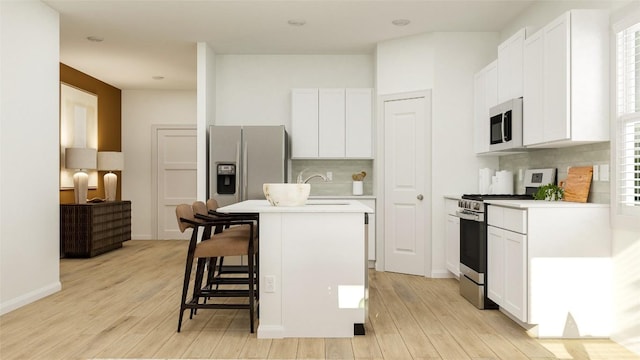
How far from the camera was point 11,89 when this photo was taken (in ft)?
13.5

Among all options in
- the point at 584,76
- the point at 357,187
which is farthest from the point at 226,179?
the point at 584,76

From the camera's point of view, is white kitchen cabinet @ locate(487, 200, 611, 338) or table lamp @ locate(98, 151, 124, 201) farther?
table lamp @ locate(98, 151, 124, 201)

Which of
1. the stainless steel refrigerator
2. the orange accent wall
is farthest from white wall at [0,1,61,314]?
the orange accent wall

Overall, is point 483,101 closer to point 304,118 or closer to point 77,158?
point 304,118

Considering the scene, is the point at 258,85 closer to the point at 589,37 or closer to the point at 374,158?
the point at 374,158

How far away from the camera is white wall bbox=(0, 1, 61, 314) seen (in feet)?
13.3

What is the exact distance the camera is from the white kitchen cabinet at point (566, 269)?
3303mm

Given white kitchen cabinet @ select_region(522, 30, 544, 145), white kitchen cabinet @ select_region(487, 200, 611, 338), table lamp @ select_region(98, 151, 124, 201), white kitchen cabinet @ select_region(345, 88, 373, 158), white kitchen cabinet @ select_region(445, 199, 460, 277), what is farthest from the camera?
table lamp @ select_region(98, 151, 124, 201)

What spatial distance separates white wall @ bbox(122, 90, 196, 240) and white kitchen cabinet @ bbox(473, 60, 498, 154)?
5.35m

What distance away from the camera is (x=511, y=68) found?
4.30 m

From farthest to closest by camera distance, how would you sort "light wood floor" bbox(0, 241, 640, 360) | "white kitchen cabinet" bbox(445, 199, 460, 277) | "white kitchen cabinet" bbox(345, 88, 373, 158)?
"white kitchen cabinet" bbox(345, 88, 373, 158)
"white kitchen cabinet" bbox(445, 199, 460, 277)
"light wood floor" bbox(0, 241, 640, 360)

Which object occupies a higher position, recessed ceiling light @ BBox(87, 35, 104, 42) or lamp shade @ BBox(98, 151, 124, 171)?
recessed ceiling light @ BBox(87, 35, 104, 42)

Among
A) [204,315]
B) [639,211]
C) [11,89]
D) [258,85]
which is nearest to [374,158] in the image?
[258,85]

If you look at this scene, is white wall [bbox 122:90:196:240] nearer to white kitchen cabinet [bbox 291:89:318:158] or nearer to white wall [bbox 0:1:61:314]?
white kitchen cabinet [bbox 291:89:318:158]
